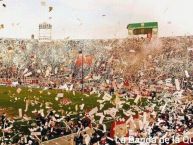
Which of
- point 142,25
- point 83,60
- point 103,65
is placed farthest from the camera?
point 142,25

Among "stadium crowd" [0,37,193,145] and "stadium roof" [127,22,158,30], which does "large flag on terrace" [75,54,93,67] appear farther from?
"stadium roof" [127,22,158,30]

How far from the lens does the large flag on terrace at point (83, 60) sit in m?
67.5

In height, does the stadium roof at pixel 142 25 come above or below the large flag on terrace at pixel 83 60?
above

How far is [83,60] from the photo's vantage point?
6831 centimetres

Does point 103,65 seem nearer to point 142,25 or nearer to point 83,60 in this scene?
point 83,60

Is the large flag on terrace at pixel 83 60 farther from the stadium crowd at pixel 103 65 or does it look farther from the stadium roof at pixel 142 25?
the stadium roof at pixel 142 25

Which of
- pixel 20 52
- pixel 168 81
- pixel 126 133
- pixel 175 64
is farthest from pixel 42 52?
pixel 126 133

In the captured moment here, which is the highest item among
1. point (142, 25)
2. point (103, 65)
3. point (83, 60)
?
point (142, 25)

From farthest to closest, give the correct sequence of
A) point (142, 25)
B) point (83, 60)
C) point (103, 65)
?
point (142, 25) → point (83, 60) → point (103, 65)

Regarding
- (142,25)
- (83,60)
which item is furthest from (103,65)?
(142,25)

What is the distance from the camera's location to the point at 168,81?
173 ft

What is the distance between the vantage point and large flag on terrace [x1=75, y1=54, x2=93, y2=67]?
67512 mm

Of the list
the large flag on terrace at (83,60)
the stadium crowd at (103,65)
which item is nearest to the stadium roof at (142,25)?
the stadium crowd at (103,65)

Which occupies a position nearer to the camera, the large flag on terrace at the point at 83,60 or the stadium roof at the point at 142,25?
the large flag on terrace at the point at 83,60
